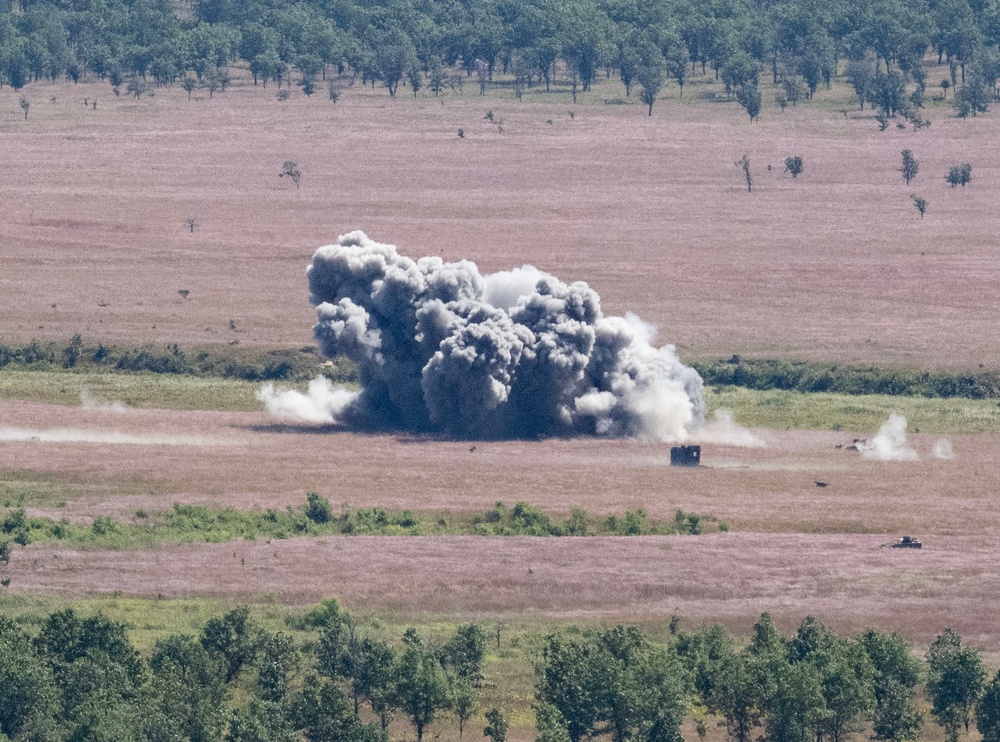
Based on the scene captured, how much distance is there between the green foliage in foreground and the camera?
99.8m

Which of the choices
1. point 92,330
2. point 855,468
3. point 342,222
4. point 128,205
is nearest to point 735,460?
point 855,468

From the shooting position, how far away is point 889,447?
411 ft

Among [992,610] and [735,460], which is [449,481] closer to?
[735,460]

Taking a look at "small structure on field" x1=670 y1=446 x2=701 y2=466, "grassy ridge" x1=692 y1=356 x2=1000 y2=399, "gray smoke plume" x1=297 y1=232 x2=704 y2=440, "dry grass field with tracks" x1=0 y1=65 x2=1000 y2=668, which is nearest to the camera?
"dry grass field with tracks" x1=0 y1=65 x2=1000 y2=668

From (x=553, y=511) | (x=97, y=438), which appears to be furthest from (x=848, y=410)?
(x=97, y=438)

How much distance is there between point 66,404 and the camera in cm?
13425

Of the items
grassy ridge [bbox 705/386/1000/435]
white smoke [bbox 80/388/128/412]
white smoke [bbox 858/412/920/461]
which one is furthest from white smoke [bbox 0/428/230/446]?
white smoke [bbox 858/412/920/461]

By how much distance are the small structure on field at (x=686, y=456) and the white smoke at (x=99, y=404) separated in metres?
35.3

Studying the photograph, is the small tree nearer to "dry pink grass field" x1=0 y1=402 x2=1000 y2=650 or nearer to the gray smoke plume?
"dry pink grass field" x1=0 y1=402 x2=1000 y2=650

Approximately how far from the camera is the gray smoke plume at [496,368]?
12281 cm

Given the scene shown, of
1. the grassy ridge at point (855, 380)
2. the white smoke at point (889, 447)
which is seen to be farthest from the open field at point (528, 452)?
the grassy ridge at point (855, 380)

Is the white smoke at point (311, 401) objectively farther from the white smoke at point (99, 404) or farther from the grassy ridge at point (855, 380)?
the grassy ridge at point (855, 380)

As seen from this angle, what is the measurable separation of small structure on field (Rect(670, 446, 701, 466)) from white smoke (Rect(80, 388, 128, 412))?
35.3 m

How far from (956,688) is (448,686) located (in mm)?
17647
